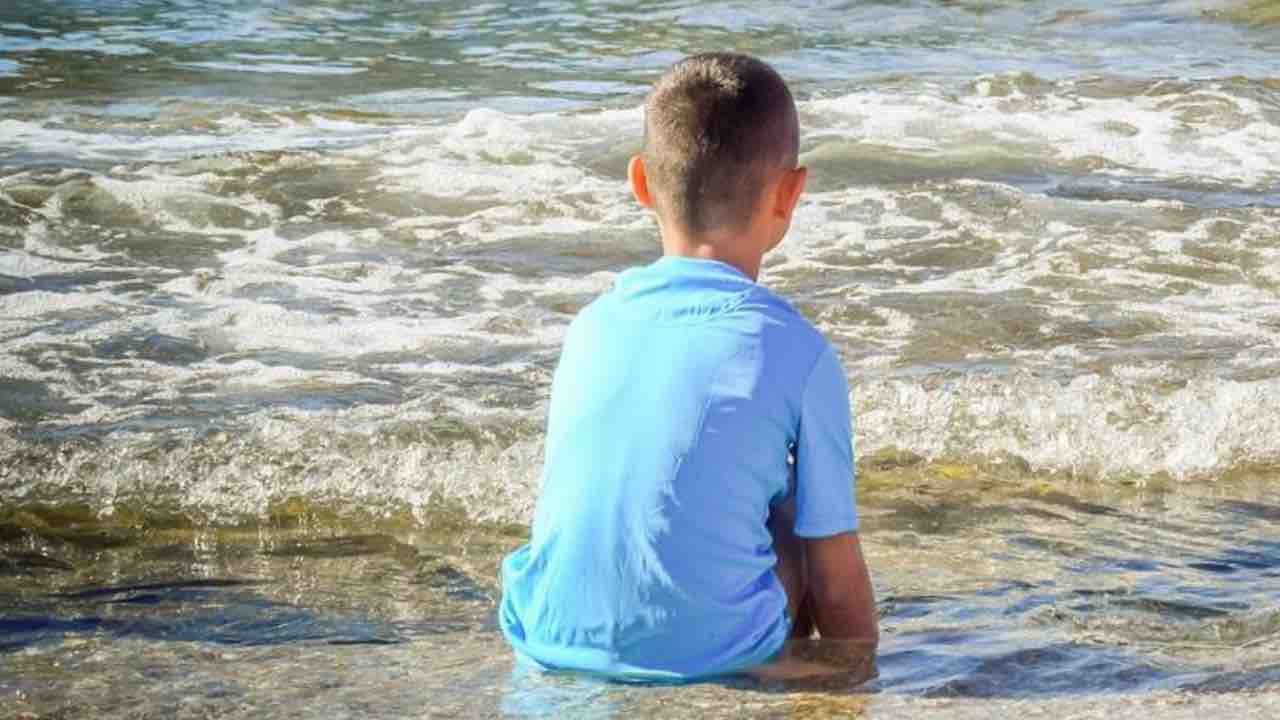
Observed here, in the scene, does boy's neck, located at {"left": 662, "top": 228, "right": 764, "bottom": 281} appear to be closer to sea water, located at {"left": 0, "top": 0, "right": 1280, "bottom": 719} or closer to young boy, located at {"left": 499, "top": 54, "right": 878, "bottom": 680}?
young boy, located at {"left": 499, "top": 54, "right": 878, "bottom": 680}

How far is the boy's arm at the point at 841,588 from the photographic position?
3402 mm

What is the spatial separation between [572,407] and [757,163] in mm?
502

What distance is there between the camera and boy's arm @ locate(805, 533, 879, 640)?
3402 mm

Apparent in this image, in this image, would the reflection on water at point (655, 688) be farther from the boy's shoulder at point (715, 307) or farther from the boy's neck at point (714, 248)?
A: the boy's neck at point (714, 248)

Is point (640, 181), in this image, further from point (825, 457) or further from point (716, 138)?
point (825, 457)

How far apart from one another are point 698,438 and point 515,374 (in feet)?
11.8

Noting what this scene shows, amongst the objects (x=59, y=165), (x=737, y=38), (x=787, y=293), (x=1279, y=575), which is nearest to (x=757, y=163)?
(x=1279, y=575)

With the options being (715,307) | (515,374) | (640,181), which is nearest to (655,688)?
(715,307)

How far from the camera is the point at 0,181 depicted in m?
10.2

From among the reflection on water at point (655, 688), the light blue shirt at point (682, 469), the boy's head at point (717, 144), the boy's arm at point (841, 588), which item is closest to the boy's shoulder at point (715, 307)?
the light blue shirt at point (682, 469)

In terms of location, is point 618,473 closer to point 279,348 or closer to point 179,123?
point 279,348

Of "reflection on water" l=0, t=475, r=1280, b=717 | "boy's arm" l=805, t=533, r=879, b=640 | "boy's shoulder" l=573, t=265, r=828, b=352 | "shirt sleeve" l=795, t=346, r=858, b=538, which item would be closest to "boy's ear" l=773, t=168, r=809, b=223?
"boy's shoulder" l=573, t=265, r=828, b=352

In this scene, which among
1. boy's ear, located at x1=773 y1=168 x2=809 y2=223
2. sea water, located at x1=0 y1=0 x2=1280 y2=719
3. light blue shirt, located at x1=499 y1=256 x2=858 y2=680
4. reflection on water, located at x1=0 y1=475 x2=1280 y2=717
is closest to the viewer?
light blue shirt, located at x1=499 y1=256 x2=858 y2=680

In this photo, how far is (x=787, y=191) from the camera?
11.2 feet
